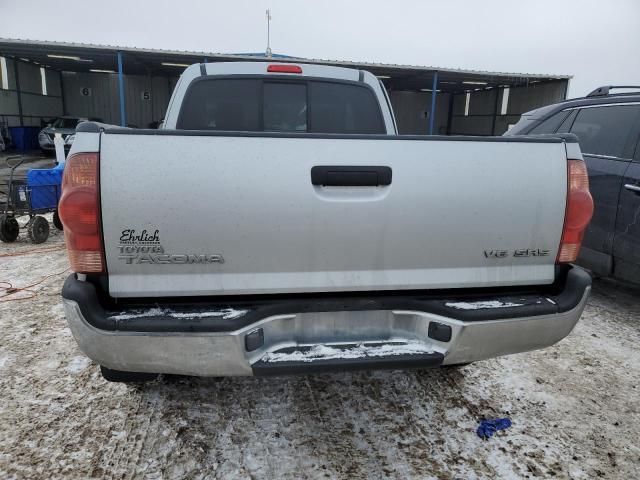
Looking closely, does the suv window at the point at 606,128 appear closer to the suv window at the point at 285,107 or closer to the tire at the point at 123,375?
the suv window at the point at 285,107

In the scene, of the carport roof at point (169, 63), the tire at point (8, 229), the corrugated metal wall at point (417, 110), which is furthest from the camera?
the corrugated metal wall at point (417, 110)

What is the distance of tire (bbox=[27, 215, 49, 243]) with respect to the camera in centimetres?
673

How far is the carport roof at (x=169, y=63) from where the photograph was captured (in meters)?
18.8

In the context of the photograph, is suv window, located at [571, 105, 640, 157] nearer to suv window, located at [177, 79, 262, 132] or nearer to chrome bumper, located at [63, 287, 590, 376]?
chrome bumper, located at [63, 287, 590, 376]

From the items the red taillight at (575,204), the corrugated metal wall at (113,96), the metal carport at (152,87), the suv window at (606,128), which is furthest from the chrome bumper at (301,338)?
the corrugated metal wall at (113,96)

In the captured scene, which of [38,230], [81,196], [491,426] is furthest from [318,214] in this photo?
[38,230]

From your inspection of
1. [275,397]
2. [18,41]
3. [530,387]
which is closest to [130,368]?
[275,397]

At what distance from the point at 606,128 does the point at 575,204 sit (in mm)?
3095

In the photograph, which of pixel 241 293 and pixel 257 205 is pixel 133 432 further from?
pixel 257 205

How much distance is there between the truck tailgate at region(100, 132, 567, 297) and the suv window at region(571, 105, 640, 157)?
2854 millimetres

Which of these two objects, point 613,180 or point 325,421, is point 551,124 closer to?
point 613,180

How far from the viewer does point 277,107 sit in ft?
11.2

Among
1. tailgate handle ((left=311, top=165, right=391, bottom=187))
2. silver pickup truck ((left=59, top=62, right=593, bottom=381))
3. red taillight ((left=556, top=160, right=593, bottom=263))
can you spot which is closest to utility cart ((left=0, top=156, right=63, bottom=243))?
silver pickup truck ((left=59, top=62, right=593, bottom=381))

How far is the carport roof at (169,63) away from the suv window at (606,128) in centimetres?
1298
